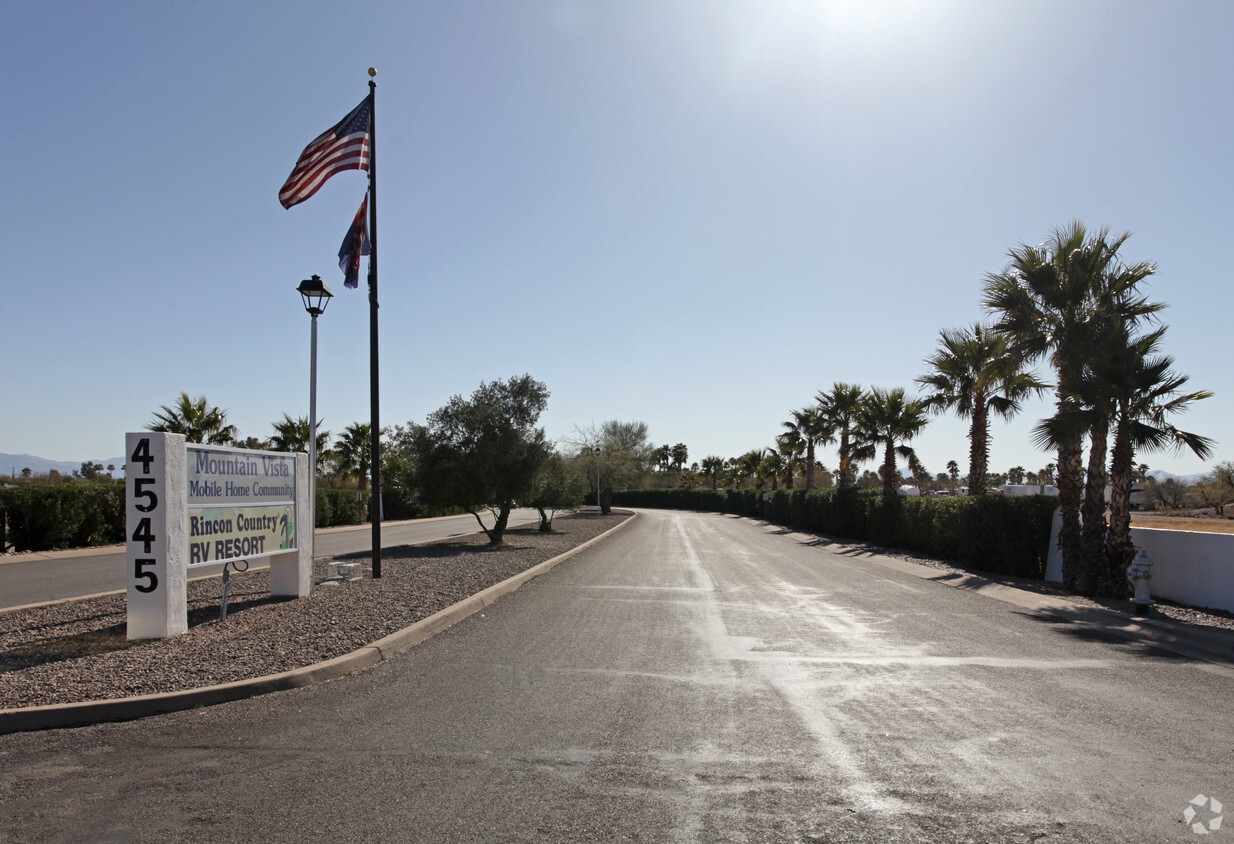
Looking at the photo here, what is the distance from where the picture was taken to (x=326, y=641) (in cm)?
830

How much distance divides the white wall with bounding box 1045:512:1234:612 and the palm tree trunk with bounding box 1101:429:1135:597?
1.52ft

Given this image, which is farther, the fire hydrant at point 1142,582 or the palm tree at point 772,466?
the palm tree at point 772,466

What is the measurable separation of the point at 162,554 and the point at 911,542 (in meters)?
21.8

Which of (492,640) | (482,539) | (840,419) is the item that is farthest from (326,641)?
(840,419)

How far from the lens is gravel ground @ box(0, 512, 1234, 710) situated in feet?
22.0

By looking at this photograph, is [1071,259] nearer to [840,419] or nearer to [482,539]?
[482,539]

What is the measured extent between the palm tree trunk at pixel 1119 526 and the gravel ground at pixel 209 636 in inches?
422

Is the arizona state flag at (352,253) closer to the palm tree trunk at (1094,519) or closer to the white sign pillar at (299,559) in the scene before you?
the white sign pillar at (299,559)

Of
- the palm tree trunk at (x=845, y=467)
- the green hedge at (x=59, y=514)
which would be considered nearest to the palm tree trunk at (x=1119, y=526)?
the palm tree trunk at (x=845, y=467)

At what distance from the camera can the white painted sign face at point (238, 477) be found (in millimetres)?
9242

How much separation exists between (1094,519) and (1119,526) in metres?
0.60

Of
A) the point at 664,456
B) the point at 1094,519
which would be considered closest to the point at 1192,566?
the point at 1094,519

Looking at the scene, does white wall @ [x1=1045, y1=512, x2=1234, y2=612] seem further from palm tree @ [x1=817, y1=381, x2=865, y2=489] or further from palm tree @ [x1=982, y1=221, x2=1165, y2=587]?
palm tree @ [x1=817, y1=381, x2=865, y2=489]

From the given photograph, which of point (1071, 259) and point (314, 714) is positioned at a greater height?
point (1071, 259)
